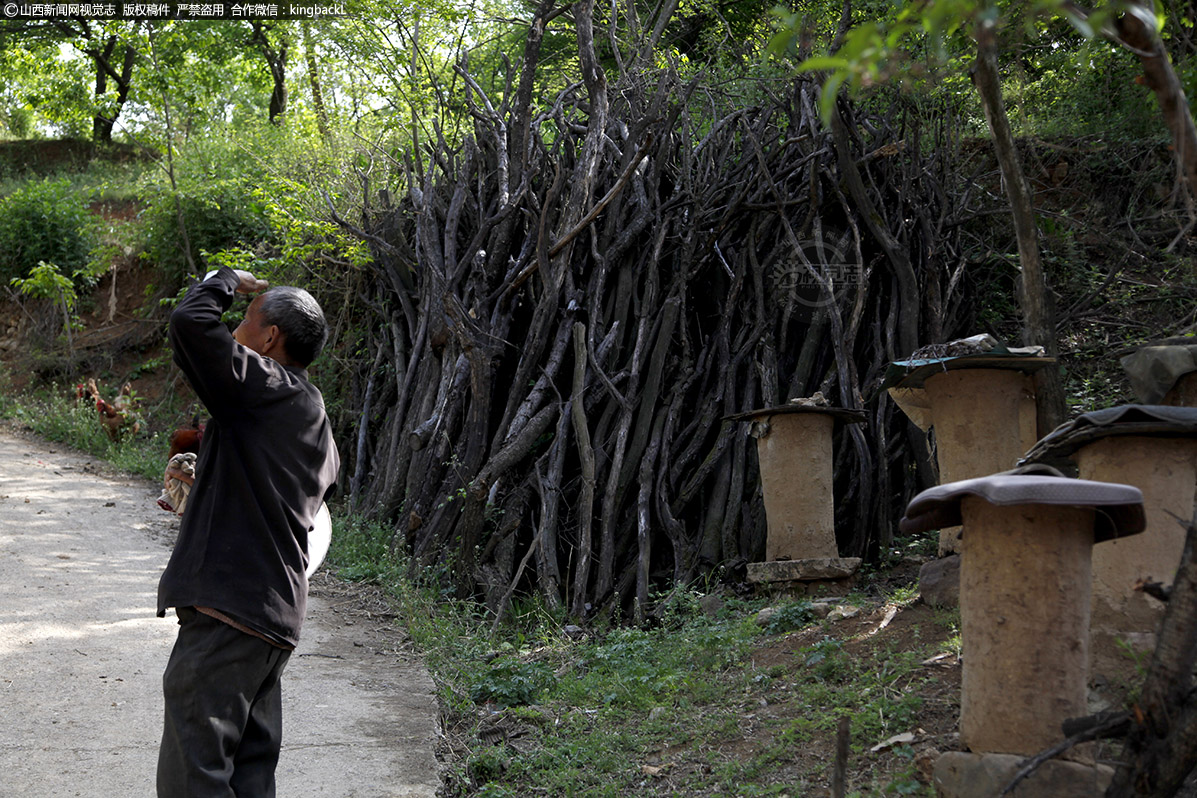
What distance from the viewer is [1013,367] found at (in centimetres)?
408

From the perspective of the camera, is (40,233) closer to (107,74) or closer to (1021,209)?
(107,74)

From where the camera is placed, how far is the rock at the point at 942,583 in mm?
3986

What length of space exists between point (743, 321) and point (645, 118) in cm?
157

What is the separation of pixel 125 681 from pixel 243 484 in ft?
7.53

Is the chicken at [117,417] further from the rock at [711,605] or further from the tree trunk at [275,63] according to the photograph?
the tree trunk at [275,63]

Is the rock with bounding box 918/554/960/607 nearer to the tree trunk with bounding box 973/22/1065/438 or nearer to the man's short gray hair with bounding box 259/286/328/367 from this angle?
the tree trunk with bounding box 973/22/1065/438

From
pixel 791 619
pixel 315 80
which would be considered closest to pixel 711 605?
pixel 791 619

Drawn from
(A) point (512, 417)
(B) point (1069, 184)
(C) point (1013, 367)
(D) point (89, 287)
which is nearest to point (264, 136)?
(D) point (89, 287)

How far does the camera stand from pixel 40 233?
1259 centimetres

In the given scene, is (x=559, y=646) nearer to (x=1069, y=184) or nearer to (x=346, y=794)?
(x=346, y=794)

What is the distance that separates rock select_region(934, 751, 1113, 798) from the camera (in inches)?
95.7

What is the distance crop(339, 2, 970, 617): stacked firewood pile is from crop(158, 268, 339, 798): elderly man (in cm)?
354

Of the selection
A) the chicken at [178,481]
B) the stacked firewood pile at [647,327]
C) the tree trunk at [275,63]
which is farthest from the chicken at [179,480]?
the tree trunk at [275,63]

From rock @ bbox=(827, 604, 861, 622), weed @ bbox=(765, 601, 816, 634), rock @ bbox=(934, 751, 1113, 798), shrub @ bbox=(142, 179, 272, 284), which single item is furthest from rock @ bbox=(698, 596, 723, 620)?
shrub @ bbox=(142, 179, 272, 284)
